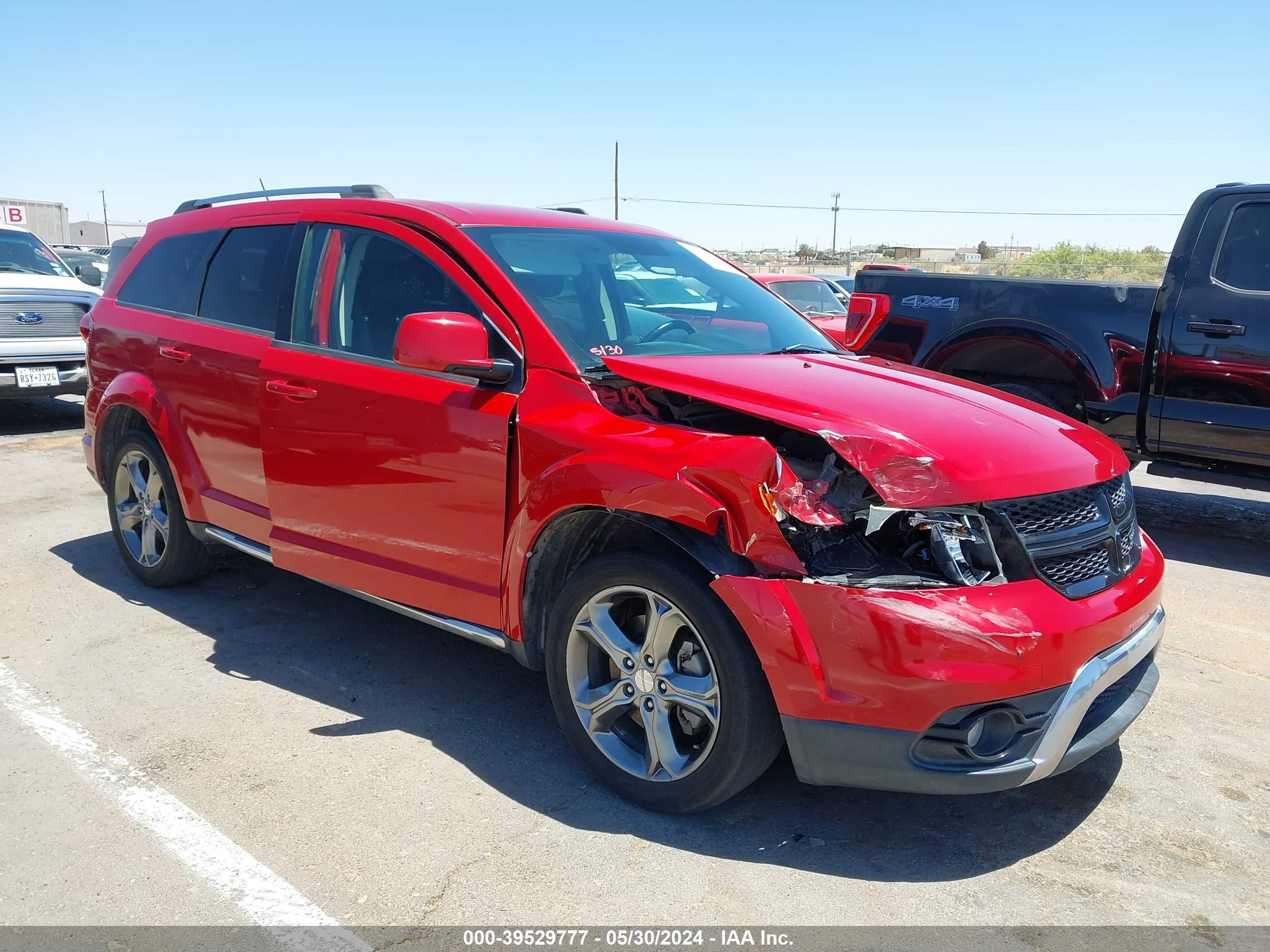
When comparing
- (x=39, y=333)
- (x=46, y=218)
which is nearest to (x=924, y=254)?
(x=46, y=218)

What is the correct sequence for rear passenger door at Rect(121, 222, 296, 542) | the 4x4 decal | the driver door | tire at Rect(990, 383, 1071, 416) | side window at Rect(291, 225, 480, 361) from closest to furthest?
the driver door → side window at Rect(291, 225, 480, 361) → rear passenger door at Rect(121, 222, 296, 542) → tire at Rect(990, 383, 1071, 416) → the 4x4 decal

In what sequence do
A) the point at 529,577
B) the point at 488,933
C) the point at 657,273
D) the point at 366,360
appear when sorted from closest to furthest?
the point at 488,933
the point at 529,577
the point at 366,360
the point at 657,273

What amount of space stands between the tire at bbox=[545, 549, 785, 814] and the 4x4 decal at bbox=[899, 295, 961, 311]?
4.49m

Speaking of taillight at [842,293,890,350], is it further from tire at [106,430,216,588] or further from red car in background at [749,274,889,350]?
tire at [106,430,216,588]

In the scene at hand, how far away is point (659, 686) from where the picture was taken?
3.10 meters

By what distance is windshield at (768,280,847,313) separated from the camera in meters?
12.6

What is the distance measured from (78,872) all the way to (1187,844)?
127 inches

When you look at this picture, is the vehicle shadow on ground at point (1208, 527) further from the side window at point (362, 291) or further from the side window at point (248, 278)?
the side window at point (248, 278)

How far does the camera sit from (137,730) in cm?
376

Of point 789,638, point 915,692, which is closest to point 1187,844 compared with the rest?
point 915,692

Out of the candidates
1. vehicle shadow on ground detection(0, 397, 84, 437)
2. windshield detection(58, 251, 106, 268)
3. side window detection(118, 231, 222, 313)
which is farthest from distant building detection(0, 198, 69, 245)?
side window detection(118, 231, 222, 313)

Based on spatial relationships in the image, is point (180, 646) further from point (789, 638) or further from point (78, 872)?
point (789, 638)

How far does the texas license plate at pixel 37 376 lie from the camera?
9688 millimetres

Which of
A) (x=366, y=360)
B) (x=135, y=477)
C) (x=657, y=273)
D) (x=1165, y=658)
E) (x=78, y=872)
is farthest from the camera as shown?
(x=135, y=477)
